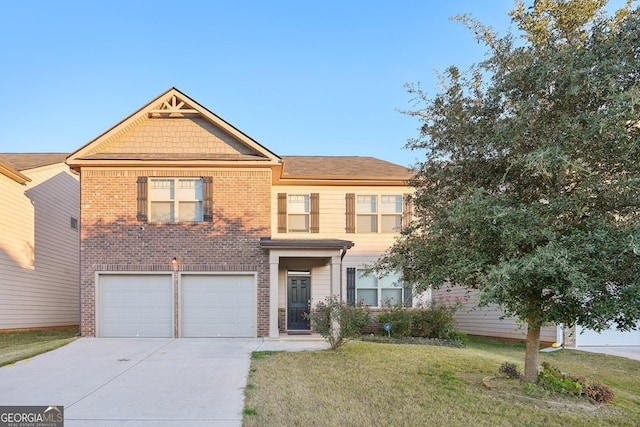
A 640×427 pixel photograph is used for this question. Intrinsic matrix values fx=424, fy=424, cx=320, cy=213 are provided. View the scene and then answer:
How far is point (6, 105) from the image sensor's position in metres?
19.0

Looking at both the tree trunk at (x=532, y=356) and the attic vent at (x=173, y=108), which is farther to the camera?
the attic vent at (x=173, y=108)

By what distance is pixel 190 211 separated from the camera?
12445 mm

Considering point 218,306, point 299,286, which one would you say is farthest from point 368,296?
point 218,306

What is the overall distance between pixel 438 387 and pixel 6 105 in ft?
70.3

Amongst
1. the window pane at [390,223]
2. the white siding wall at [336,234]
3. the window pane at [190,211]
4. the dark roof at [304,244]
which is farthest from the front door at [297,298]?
the window pane at [190,211]

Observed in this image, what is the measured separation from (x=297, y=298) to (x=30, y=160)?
1187cm

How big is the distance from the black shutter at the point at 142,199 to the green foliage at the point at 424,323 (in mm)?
7878

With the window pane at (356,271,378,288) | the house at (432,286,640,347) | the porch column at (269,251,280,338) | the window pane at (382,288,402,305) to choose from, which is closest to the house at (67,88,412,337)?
the porch column at (269,251,280,338)

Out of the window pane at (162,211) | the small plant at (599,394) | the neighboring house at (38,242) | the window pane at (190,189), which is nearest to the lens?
the small plant at (599,394)

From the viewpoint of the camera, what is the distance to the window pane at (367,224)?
14.3 meters

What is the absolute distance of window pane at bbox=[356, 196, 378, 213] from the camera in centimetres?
1434

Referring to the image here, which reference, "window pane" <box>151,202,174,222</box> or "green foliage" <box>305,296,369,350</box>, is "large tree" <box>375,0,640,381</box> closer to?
"green foliage" <box>305,296,369,350</box>

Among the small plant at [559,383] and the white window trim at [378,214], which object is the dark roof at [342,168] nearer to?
the white window trim at [378,214]

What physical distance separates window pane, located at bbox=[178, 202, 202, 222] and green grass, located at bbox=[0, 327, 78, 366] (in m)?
4.38
